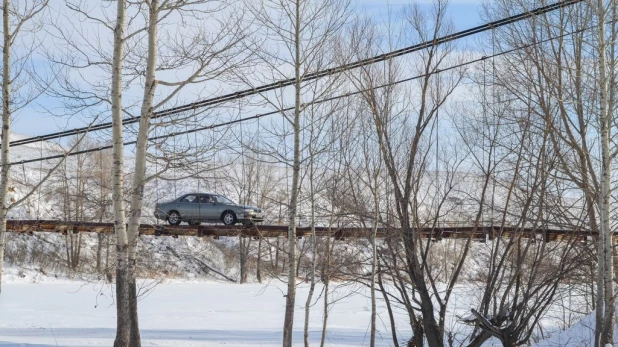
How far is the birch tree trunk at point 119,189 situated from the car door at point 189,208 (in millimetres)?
10951

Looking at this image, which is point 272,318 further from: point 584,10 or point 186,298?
point 584,10

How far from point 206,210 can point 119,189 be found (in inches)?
438

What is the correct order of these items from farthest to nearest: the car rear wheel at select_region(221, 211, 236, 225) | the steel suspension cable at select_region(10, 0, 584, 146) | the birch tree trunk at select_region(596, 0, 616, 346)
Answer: the car rear wheel at select_region(221, 211, 236, 225), the steel suspension cable at select_region(10, 0, 584, 146), the birch tree trunk at select_region(596, 0, 616, 346)

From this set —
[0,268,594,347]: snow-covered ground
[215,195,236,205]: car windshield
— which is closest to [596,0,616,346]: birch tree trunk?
[0,268,594,347]: snow-covered ground

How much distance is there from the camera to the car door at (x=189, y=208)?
1777 centimetres

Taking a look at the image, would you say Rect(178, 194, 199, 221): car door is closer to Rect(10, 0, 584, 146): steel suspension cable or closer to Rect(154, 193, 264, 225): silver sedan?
Rect(154, 193, 264, 225): silver sedan

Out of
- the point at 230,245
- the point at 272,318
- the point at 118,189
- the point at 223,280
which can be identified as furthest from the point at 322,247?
the point at 230,245

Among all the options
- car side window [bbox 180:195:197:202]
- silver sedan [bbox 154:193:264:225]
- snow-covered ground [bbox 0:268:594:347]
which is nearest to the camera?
snow-covered ground [bbox 0:268:594:347]

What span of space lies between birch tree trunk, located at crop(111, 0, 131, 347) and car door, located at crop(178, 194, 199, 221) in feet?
35.9

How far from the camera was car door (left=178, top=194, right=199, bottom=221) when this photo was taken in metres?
17.8

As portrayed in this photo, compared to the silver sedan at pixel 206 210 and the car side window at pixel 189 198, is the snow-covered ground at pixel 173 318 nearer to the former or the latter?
the silver sedan at pixel 206 210

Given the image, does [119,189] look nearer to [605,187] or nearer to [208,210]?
[605,187]

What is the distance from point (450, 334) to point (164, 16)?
4.57m

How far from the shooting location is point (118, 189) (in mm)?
6516
